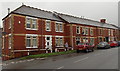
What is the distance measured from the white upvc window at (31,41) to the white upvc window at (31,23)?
136 cm

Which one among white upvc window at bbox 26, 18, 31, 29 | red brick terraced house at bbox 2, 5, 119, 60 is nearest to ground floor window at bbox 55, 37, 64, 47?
red brick terraced house at bbox 2, 5, 119, 60

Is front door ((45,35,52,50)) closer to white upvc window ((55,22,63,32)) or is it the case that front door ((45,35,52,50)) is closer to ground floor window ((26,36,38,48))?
ground floor window ((26,36,38,48))

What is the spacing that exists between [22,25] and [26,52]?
428 centimetres

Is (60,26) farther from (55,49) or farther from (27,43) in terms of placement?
(27,43)

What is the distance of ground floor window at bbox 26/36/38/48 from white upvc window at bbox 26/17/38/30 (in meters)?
1.58

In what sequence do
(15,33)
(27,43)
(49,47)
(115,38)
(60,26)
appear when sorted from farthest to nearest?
(115,38), (60,26), (49,47), (27,43), (15,33)

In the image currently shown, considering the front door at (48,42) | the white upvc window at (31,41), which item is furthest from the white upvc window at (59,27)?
the white upvc window at (31,41)

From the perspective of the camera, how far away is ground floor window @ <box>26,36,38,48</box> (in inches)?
888

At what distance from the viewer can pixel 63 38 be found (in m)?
29.1

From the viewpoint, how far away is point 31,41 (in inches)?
898

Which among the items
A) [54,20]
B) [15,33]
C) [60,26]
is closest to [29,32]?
[15,33]

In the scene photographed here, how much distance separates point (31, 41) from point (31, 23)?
3007mm

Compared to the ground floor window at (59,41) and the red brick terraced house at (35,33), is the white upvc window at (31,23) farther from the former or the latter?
the ground floor window at (59,41)

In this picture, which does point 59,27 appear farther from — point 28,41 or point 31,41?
point 28,41
